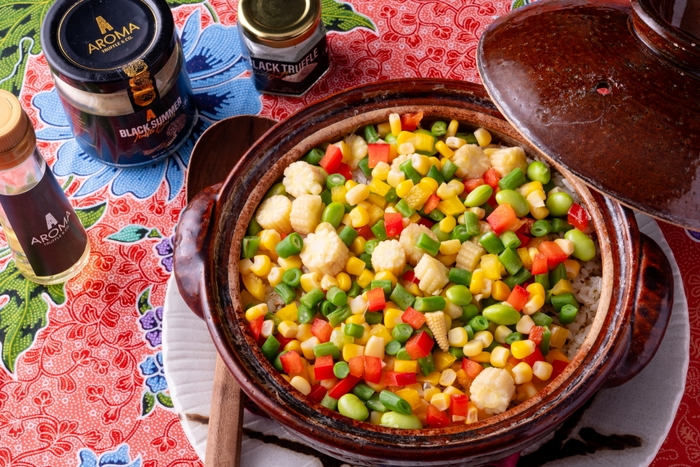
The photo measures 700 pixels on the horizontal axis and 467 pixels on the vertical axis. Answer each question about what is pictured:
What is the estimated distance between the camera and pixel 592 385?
7.18 ft

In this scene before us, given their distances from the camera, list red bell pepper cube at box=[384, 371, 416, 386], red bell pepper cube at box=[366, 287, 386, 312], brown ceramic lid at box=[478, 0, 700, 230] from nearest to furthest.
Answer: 1. brown ceramic lid at box=[478, 0, 700, 230]
2. red bell pepper cube at box=[384, 371, 416, 386]
3. red bell pepper cube at box=[366, 287, 386, 312]

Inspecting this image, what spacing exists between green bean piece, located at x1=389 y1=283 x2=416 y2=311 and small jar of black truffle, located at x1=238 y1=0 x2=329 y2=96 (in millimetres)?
1170

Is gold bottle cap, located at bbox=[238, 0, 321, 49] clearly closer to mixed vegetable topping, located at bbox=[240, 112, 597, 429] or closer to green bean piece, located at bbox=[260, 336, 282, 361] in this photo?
mixed vegetable topping, located at bbox=[240, 112, 597, 429]

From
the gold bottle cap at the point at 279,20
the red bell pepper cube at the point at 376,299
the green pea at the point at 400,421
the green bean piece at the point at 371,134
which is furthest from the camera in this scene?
the gold bottle cap at the point at 279,20

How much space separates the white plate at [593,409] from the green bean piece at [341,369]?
30cm

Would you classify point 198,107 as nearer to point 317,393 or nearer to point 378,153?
point 378,153

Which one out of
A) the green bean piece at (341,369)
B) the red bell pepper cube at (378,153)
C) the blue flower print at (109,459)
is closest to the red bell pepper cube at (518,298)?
the green bean piece at (341,369)

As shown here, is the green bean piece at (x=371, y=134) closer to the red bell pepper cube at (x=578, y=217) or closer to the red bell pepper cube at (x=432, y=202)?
the red bell pepper cube at (x=432, y=202)

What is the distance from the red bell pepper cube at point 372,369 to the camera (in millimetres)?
2410

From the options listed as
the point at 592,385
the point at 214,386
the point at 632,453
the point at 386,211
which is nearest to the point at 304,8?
the point at 386,211

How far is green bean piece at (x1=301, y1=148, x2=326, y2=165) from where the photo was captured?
278cm

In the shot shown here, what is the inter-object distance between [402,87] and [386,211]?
462 mm

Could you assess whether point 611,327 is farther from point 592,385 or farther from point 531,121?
point 531,121

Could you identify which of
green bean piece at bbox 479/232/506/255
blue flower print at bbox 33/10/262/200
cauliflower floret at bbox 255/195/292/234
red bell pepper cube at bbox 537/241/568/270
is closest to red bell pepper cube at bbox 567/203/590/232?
red bell pepper cube at bbox 537/241/568/270
